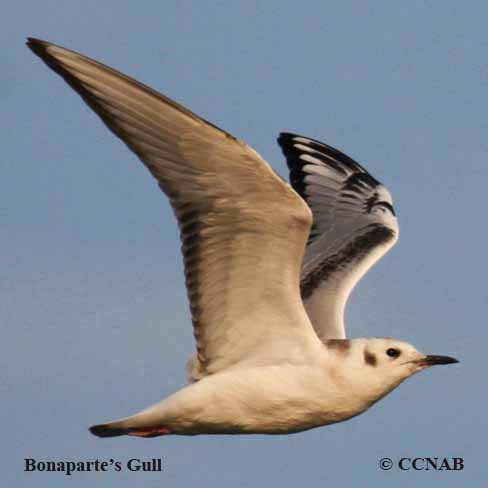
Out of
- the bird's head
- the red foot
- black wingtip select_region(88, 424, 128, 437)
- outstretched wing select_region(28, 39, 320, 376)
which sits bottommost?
the red foot

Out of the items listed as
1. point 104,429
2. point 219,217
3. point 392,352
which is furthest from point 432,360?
point 104,429

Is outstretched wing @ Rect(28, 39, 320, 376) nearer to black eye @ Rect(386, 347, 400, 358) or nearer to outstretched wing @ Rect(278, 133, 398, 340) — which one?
black eye @ Rect(386, 347, 400, 358)

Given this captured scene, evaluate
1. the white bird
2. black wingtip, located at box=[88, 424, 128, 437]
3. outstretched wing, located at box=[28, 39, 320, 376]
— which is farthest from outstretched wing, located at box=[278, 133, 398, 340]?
black wingtip, located at box=[88, 424, 128, 437]

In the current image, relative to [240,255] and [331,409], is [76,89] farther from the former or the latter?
[331,409]

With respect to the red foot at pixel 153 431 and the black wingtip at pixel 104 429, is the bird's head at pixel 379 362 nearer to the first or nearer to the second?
the red foot at pixel 153 431

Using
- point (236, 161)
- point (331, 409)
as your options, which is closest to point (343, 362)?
point (331, 409)

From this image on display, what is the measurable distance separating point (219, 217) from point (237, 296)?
0.83 meters

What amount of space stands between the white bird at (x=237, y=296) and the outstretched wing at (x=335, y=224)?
0.19 metres

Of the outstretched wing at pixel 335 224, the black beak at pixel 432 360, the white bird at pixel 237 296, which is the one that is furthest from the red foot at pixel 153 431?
the black beak at pixel 432 360

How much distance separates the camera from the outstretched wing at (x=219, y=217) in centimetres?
1115

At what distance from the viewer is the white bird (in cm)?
1127

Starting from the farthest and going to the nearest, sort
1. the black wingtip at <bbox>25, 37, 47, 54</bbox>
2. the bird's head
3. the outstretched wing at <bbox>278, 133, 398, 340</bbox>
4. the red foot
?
the outstretched wing at <bbox>278, 133, 398, 340</bbox> < the red foot < the bird's head < the black wingtip at <bbox>25, 37, 47, 54</bbox>

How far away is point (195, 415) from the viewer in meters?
12.5

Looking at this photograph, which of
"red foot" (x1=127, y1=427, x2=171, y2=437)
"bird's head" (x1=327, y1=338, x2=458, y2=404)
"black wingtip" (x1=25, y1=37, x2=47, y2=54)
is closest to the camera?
"black wingtip" (x1=25, y1=37, x2=47, y2=54)
